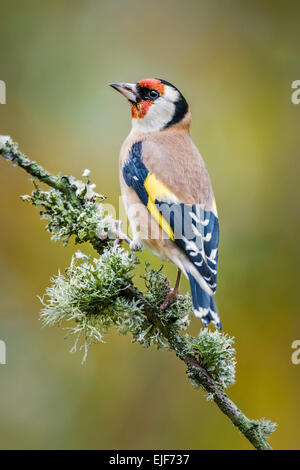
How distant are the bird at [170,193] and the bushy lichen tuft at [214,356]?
0.13 m

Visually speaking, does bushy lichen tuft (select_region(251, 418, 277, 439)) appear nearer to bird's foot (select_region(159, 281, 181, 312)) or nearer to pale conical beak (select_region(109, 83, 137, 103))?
bird's foot (select_region(159, 281, 181, 312))

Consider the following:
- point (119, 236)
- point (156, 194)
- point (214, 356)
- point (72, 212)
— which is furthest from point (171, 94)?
point (214, 356)

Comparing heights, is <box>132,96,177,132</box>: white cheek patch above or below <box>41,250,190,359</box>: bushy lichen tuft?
above

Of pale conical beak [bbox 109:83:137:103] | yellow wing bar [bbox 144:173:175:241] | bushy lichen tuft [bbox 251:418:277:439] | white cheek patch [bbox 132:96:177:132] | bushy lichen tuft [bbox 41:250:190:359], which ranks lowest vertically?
bushy lichen tuft [bbox 251:418:277:439]

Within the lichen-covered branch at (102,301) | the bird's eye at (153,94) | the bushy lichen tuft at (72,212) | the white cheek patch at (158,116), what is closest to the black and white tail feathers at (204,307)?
the lichen-covered branch at (102,301)

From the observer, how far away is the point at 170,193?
278 cm

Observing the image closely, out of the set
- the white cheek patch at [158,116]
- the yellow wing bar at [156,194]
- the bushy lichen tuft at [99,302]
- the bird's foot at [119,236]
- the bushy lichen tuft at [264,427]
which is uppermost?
the white cheek patch at [158,116]

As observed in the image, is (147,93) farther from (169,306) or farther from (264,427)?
(264,427)

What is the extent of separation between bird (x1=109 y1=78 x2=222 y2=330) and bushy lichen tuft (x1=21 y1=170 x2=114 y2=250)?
0.41 meters

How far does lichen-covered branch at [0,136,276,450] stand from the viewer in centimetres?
210

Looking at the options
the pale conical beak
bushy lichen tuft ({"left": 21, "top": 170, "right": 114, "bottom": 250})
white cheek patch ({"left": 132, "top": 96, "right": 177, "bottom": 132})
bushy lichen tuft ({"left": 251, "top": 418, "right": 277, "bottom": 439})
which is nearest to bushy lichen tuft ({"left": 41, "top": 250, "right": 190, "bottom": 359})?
bushy lichen tuft ({"left": 21, "top": 170, "right": 114, "bottom": 250})

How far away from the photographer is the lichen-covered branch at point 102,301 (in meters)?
2.10

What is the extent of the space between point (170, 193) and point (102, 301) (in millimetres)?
846

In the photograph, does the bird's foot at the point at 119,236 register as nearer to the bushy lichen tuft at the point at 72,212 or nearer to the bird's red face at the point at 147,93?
the bushy lichen tuft at the point at 72,212
